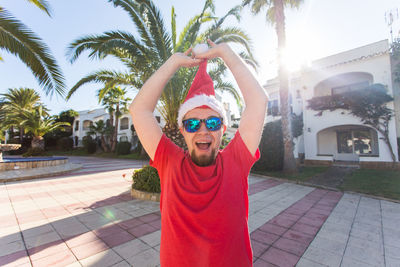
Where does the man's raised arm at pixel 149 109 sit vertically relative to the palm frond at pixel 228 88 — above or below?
below

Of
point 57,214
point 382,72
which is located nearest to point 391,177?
point 382,72

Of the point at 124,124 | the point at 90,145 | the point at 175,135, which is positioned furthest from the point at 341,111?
the point at 90,145

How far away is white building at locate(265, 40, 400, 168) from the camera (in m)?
11.2

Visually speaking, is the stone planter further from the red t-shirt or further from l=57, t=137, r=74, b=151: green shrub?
l=57, t=137, r=74, b=151: green shrub

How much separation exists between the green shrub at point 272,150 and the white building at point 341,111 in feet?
13.9

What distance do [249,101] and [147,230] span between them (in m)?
3.26

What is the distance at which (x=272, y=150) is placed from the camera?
10.6 metres

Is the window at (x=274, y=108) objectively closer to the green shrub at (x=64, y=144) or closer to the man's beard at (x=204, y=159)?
the man's beard at (x=204, y=159)

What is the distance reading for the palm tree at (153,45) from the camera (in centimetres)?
553

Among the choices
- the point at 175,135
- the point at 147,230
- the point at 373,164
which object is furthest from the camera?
the point at 373,164

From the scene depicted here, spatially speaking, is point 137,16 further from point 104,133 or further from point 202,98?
point 104,133

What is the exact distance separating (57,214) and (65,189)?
9.32 feet

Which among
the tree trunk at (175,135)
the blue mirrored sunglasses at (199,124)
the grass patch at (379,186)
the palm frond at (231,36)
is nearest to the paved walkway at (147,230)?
the grass patch at (379,186)

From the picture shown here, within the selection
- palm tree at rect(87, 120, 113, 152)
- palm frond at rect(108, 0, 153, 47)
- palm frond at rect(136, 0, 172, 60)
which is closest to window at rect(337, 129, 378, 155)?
palm frond at rect(136, 0, 172, 60)
